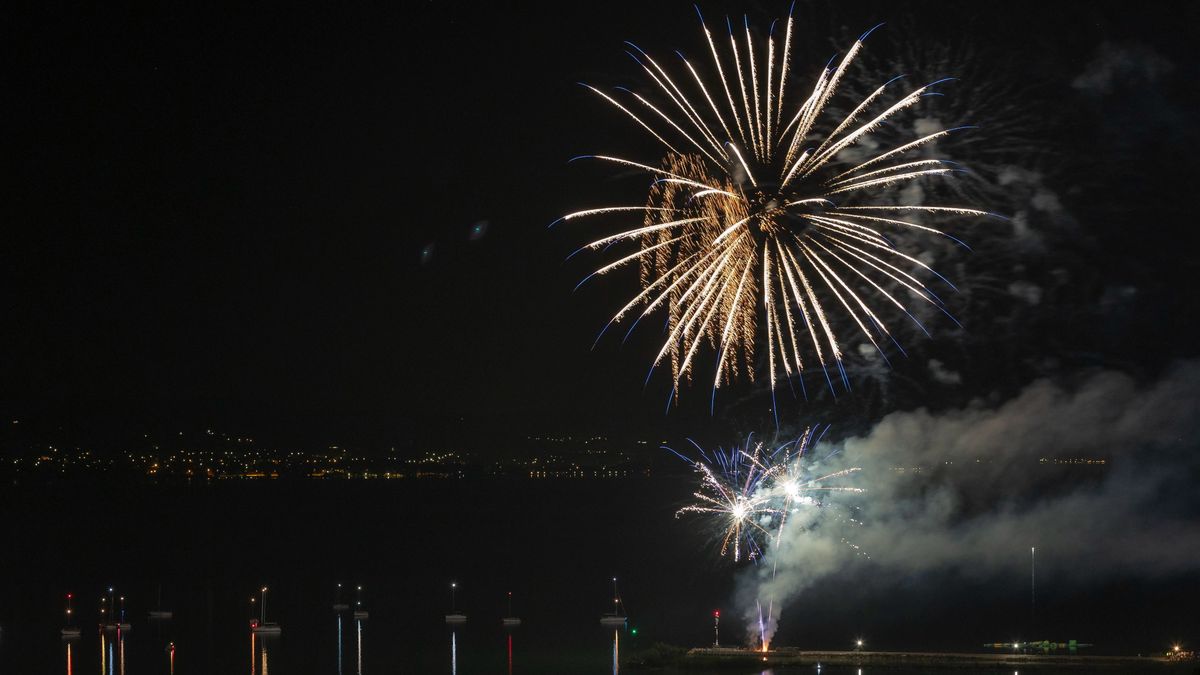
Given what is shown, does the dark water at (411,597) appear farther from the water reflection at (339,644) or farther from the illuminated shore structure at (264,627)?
the illuminated shore structure at (264,627)

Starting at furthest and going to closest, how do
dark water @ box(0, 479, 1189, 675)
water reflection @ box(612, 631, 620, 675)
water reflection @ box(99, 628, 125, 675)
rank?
dark water @ box(0, 479, 1189, 675), water reflection @ box(99, 628, 125, 675), water reflection @ box(612, 631, 620, 675)

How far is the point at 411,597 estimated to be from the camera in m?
52.7

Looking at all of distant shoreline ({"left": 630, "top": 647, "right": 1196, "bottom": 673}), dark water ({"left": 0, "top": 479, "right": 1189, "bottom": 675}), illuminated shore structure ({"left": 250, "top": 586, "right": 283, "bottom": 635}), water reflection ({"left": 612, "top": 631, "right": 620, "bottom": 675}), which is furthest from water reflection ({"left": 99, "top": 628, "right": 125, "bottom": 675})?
distant shoreline ({"left": 630, "top": 647, "right": 1196, "bottom": 673})

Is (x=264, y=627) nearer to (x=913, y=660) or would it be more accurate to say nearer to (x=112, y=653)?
(x=112, y=653)

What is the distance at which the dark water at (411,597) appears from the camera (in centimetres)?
3791

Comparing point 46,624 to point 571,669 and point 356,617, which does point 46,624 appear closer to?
point 356,617

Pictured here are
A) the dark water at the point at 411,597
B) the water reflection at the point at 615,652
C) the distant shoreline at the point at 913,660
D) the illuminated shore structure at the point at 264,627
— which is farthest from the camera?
the illuminated shore structure at the point at 264,627

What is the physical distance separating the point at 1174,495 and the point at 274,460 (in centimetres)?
14523

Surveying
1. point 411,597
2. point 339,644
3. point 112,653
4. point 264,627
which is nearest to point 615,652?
point 339,644

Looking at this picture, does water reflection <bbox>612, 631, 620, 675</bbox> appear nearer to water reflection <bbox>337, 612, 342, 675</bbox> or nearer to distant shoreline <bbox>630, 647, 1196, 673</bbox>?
distant shoreline <bbox>630, 647, 1196, 673</bbox>

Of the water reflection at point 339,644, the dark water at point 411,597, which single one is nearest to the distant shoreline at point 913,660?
the dark water at point 411,597

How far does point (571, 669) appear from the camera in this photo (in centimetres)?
3403

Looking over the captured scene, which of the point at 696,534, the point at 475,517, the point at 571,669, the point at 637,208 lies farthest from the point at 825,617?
the point at 475,517

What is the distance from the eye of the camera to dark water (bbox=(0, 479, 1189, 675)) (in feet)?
124
